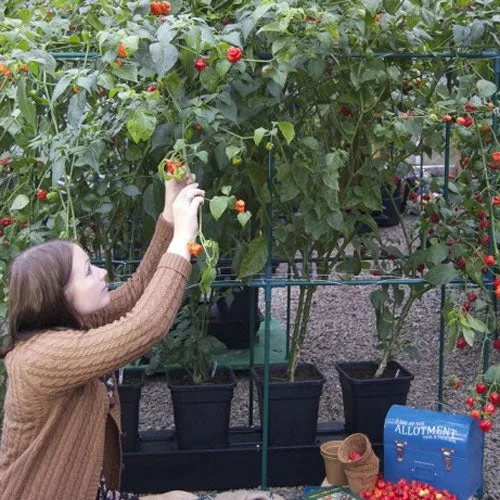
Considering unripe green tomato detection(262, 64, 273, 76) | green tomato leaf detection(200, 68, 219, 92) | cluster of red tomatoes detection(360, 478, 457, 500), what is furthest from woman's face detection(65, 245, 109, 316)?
cluster of red tomatoes detection(360, 478, 457, 500)

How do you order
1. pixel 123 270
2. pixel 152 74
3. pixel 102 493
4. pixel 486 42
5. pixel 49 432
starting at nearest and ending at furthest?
1. pixel 49 432
2. pixel 102 493
3. pixel 152 74
4. pixel 486 42
5. pixel 123 270

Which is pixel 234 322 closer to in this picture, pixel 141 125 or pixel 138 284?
pixel 138 284

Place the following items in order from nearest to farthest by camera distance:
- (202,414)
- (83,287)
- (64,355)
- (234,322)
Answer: (64,355) < (83,287) < (202,414) < (234,322)

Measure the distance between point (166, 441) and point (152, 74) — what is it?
4.52 feet

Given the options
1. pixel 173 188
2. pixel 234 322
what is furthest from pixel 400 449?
pixel 234 322

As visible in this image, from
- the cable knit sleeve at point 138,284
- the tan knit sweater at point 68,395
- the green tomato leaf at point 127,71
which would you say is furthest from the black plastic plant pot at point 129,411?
the green tomato leaf at point 127,71

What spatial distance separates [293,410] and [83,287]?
1.24 m

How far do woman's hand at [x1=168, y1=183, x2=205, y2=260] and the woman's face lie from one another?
0.18 meters

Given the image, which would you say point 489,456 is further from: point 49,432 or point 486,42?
point 49,432

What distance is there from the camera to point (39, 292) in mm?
1712

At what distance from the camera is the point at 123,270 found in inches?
120

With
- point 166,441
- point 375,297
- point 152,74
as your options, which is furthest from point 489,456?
point 152,74

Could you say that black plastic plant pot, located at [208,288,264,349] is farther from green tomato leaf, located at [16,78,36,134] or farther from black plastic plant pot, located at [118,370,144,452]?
green tomato leaf, located at [16,78,36,134]

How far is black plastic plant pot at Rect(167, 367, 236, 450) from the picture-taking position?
280cm
